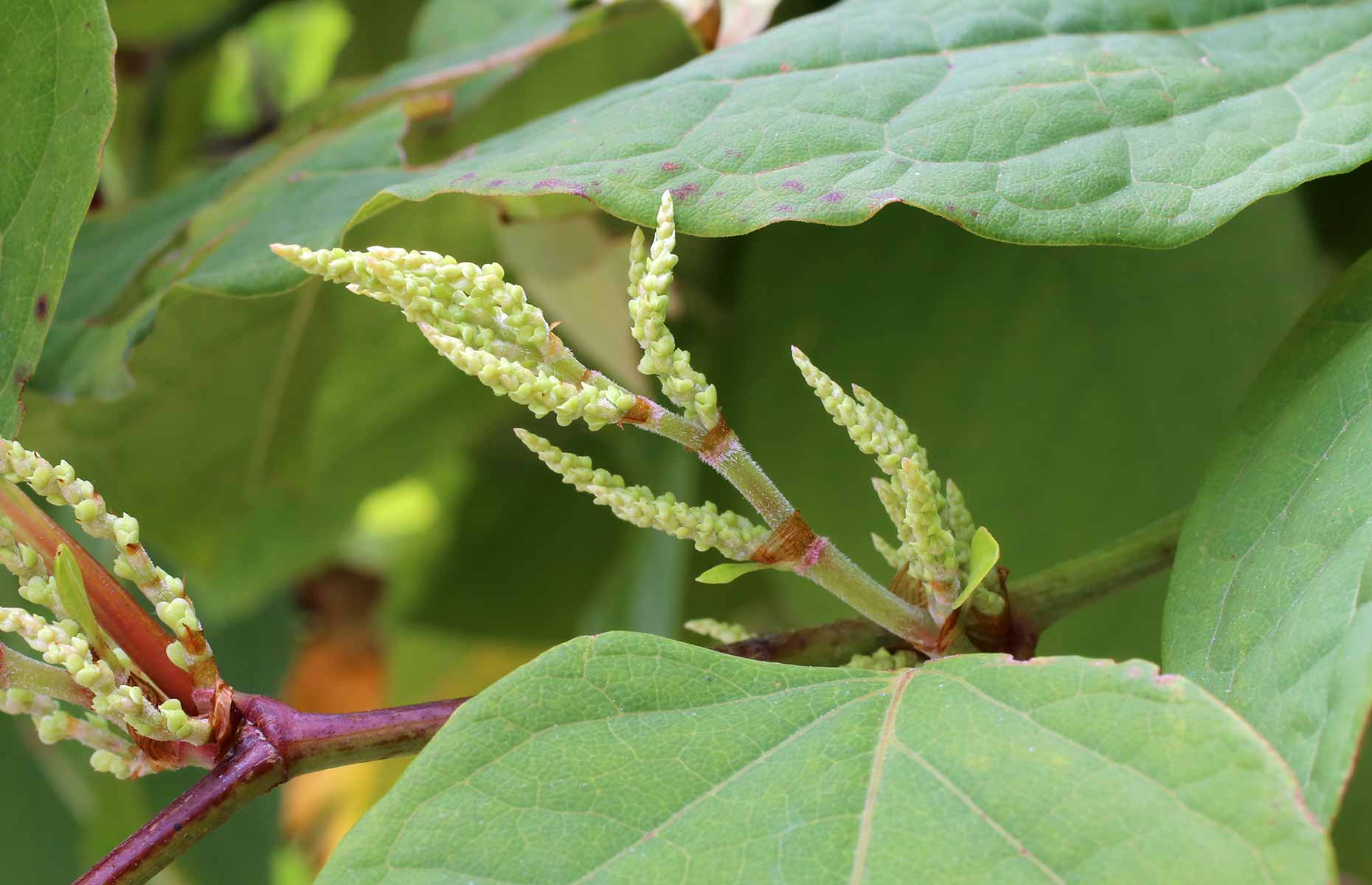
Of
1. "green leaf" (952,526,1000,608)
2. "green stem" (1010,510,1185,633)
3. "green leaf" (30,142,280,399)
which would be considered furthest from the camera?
"green leaf" (30,142,280,399)

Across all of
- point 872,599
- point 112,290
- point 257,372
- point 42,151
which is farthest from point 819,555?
point 257,372

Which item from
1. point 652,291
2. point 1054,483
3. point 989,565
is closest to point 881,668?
point 989,565

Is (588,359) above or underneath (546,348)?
underneath

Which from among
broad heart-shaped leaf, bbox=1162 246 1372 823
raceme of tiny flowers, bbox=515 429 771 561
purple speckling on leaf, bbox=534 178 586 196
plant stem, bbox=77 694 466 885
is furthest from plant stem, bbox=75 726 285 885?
broad heart-shaped leaf, bbox=1162 246 1372 823

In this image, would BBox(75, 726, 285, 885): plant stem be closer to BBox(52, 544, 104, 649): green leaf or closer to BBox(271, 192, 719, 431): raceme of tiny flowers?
BBox(52, 544, 104, 649): green leaf

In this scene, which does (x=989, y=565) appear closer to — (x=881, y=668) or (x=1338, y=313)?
(x=881, y=668)

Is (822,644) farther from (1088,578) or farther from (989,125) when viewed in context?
(989,125)
